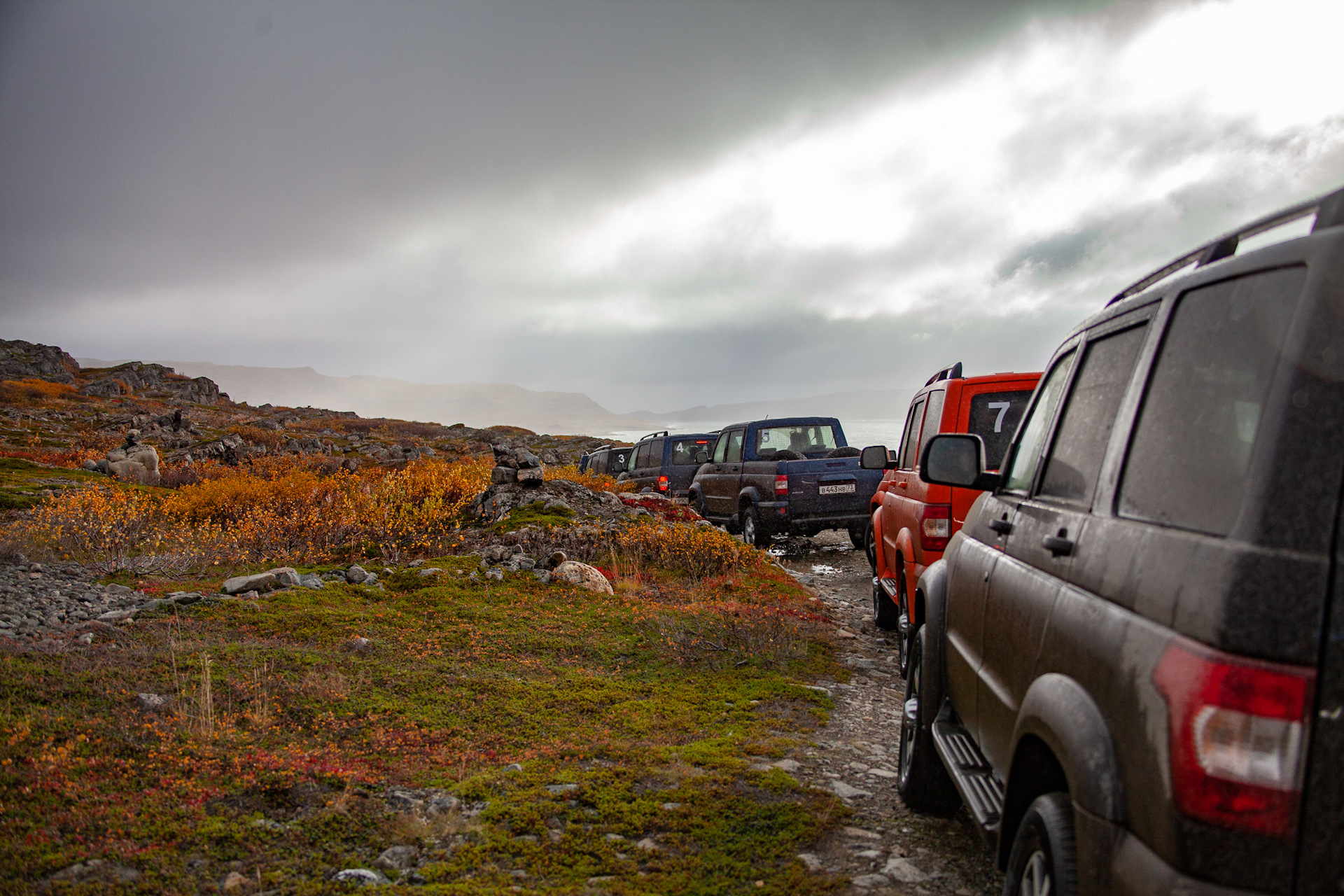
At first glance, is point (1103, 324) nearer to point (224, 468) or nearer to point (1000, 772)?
point (1000, 772)

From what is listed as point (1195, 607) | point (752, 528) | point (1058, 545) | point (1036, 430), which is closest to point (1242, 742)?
point (1195, 607)

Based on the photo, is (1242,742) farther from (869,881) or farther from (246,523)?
(246,523)

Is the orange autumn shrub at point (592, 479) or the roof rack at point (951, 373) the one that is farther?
the orange autumn shrub at point (592, 479)

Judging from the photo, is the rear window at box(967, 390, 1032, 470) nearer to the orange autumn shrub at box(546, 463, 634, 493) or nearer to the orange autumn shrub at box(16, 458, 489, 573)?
the orange autumn shrub at box(16, 458, 489, 573)

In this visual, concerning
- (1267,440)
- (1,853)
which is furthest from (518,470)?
(1267,440)

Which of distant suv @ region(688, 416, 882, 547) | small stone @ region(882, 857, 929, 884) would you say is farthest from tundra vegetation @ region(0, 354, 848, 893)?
distant suv @ region(688, 416, 882, 547)

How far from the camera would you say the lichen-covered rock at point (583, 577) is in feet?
28.7

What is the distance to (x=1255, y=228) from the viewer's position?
183 cm

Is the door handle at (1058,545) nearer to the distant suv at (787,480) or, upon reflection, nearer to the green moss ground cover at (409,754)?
the green moss ground cover at (409,754)

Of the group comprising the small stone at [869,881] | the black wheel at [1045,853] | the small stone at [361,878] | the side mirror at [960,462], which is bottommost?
the small stone at [361,878]

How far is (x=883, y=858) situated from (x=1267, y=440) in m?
2.67

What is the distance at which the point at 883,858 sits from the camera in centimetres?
334

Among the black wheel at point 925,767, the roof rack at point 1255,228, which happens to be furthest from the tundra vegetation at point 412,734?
the roof rack at point 1255,228

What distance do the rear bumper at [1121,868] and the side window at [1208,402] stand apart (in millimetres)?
635
